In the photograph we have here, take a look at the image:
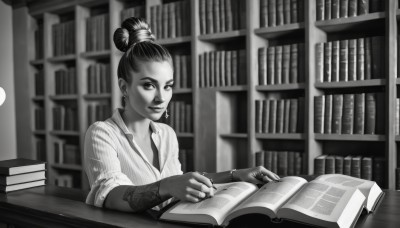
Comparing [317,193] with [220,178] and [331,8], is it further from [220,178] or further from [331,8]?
[331,8]

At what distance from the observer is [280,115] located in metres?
2.58

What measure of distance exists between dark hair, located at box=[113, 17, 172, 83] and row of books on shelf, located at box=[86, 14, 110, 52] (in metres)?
2.13

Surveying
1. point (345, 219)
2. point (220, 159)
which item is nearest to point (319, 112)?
point (220, 159)

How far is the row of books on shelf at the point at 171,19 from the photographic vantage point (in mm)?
2977

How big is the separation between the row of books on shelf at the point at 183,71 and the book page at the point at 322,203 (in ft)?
6.63

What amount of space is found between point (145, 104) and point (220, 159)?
5.46ft

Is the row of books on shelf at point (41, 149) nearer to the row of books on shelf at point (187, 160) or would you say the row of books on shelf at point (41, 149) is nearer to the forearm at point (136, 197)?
the row of books on shelf at point (187, 160)

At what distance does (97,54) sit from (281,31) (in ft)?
5.53

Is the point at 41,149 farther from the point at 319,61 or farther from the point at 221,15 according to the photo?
the point at 319,61

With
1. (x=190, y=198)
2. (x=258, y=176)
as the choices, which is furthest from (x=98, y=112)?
(x=190, y=198)

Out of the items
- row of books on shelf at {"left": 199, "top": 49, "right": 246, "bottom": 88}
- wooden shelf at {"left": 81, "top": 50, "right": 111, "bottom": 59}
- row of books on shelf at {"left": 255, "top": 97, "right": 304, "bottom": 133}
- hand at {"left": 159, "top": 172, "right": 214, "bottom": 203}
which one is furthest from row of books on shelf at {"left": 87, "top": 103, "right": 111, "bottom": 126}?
hand at {"left": 159, "top": 172, "right": 214, "bottom": 203}

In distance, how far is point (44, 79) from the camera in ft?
12.7

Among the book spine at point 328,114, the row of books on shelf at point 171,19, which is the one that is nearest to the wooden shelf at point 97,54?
the row of books on shelf at point 171,19

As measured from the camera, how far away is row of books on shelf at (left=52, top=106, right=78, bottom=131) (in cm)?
372
